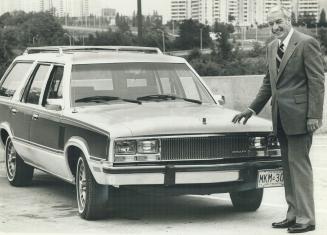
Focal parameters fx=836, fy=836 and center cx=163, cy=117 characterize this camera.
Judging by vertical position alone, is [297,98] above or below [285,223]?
above

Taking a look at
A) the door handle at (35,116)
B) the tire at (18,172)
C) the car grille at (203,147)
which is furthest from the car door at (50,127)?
Result: the car grille at (203,147)

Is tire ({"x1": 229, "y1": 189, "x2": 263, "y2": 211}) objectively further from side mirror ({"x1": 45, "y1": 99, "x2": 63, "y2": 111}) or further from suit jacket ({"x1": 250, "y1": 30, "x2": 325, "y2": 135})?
side mirror ({"x1": 45, "y1": 99, "x2": 63, "y2": 111})

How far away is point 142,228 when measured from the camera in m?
7.42

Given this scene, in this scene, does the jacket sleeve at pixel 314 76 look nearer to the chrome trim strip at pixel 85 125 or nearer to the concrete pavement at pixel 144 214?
the concrete pavement at pixel 144 214

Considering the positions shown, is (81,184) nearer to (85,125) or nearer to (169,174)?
(85,125)

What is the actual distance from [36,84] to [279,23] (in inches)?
148

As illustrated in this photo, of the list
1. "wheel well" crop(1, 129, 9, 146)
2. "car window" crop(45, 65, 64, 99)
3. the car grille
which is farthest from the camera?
"wheel well" crop(1, 129, 9, 146)

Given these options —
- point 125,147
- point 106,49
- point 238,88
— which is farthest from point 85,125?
point 238,88

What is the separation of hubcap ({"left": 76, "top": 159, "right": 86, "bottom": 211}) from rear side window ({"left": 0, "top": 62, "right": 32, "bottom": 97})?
2.62 m

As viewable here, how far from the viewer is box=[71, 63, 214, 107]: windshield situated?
345 inches

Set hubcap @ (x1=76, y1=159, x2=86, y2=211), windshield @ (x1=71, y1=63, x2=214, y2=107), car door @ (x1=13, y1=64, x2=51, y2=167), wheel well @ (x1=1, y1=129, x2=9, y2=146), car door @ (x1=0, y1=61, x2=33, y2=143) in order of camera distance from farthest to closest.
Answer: wheel well @ (x1=1, y1=129, x2=9, y2=146)
car door @ (x1=0, y1=61, x2=33, y2=143)
car door @ (x1=13, y1=64, x2=51, y2=167)
windshield @ (x1=71, y1=63, x2=214, y2=107)
hubcap @ (x1=76, y1=159, x2=86, y2=211)

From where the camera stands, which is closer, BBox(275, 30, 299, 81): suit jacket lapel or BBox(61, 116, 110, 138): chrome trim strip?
BBox(275, 30, 299, 81): suit jacket lapel

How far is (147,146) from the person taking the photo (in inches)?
289

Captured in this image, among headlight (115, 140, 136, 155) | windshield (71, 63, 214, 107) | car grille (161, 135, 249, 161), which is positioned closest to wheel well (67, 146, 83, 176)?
windshield (71, 63, 214, 107)
